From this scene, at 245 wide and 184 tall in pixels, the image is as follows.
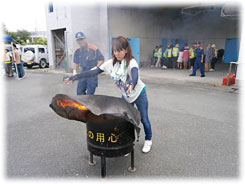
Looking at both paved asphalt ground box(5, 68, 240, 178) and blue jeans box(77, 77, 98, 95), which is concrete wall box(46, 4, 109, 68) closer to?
paved asphalt ground box(5, 68, 240, 178)

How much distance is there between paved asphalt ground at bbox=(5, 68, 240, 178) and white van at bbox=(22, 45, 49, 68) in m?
10.9

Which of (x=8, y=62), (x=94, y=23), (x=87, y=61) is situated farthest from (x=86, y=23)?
(x=87, y=61)

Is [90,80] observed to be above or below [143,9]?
below

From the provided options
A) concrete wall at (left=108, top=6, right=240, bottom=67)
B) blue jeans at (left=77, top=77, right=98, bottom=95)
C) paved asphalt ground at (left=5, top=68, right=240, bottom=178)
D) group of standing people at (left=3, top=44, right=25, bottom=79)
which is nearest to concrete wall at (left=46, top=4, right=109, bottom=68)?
concrete wall at (left=108, top=6, right=240, bottom=67)

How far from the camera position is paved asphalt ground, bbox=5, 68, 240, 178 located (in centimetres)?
237

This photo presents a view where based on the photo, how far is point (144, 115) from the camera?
258cm

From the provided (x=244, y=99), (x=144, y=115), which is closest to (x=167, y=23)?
(x=244, y=99)

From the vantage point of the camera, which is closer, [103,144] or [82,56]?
[103,144]

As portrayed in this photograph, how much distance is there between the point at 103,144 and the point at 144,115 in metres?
0.81

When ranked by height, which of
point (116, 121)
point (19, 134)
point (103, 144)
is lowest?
point (19, 134)

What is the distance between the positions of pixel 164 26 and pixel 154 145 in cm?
1427

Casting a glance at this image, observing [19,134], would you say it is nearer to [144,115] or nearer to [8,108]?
[8,108]

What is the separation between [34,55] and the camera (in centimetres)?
1490

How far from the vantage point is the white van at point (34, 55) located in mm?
14609
